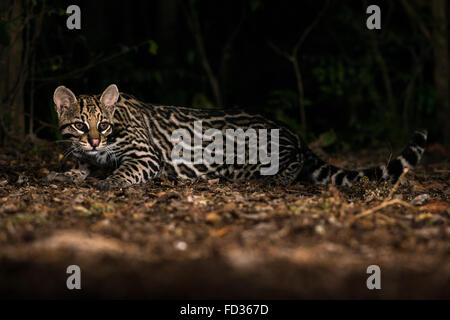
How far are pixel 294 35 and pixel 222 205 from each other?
10072mm

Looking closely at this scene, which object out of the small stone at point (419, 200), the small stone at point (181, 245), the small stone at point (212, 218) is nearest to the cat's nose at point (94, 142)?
the small stone at point (212, 218)

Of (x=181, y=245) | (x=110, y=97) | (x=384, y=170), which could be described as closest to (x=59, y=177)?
(x=110, y=97)

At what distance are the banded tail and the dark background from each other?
1.62 metres

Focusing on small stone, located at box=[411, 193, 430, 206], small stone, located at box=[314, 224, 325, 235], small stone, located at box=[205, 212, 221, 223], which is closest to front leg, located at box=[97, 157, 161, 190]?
small stone, located at box=[205, 212, 221, 223]

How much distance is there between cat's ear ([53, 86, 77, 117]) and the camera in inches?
231

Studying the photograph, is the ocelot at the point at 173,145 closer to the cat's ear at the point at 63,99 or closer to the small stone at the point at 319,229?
the cat's ear at the point at 63,99

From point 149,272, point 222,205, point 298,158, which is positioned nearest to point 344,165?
point 298,158

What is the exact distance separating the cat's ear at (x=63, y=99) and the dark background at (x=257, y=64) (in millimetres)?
1243

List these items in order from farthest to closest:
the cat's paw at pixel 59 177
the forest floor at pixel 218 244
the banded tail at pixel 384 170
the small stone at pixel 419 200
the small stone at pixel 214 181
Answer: the small stone at pixel 214 181, the cat's paw at pixel 59 177, the banded tail at pixel 384 170, the small stone at pixel 419 200, the forest floor at pixel 218 244

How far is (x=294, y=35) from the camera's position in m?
13.8

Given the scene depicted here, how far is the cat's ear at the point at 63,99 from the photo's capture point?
19.2 feet

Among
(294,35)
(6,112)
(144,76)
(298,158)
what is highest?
(294,35)

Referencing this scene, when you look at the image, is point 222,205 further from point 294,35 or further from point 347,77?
point 294,35

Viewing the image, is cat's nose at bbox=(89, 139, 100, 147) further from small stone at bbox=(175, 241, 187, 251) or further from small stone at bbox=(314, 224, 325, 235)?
small stone at bbox=(314, 224, 325, 235)
